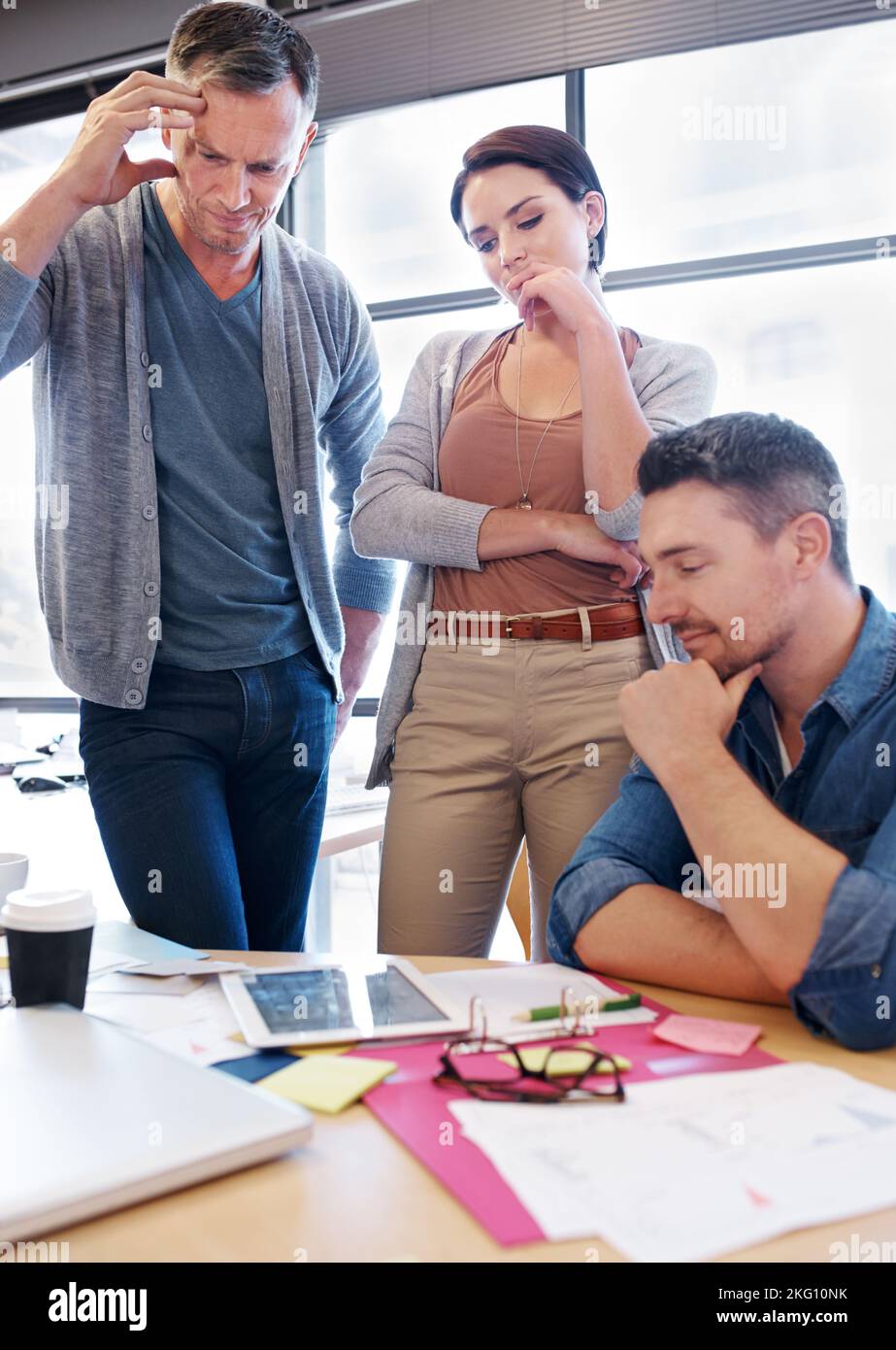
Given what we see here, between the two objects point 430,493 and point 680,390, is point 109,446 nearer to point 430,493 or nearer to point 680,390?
point 430,493

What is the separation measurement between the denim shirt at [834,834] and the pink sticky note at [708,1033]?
0.06 m

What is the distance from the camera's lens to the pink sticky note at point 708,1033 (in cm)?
99

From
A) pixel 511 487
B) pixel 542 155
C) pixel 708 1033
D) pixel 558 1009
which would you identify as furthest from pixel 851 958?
pixel 542 155

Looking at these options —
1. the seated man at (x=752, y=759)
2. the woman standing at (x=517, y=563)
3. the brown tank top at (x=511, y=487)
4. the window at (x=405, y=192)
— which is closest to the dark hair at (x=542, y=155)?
the woman standing at (x=517, y=563)

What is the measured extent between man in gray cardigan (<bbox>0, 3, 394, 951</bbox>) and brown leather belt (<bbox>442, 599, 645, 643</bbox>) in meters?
0.32

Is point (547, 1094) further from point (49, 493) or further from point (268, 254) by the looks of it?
point (268, 254)

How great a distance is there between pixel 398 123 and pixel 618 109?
77 cm

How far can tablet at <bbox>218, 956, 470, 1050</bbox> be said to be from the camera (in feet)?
3.27

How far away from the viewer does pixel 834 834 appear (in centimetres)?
123

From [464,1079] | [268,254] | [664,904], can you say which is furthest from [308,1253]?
[268,254]

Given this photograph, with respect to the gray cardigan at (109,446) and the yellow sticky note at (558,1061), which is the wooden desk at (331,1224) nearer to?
the yellow sticky note at (558,1061)

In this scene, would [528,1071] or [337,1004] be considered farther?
[337,1004]

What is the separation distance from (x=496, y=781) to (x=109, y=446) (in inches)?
30.4

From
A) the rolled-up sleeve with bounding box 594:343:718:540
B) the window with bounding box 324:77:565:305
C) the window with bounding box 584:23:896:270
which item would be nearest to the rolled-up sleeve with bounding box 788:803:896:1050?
the rolled-up sleeve with bounding box 594:343:718:540
